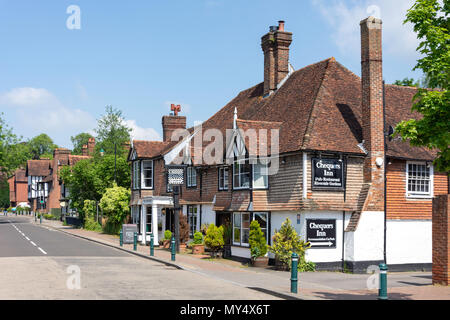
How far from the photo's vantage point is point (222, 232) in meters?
25.3

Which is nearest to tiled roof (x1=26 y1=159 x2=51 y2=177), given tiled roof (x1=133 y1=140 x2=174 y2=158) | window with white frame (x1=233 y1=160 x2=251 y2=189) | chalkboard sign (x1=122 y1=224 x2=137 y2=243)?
tiled roof (x1=133 y1=140 x2=174 y2=158)

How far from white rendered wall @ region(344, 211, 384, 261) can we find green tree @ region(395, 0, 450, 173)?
29.8ft

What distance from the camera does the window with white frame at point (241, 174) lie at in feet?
79.6

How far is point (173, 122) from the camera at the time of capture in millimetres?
39281

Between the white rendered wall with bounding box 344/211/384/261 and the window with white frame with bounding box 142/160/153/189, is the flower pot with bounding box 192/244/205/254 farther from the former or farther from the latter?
the window with white frame with bounding box 142/160/153/189

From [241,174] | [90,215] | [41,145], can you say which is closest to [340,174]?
[241,174]

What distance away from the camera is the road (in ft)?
41.4

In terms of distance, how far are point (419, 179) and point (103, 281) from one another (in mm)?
14929

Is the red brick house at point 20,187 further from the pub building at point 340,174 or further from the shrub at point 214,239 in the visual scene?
the shrub at point 214,239

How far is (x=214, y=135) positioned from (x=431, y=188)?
13.0 metres

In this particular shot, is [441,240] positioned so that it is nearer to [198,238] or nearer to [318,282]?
[318,282]
